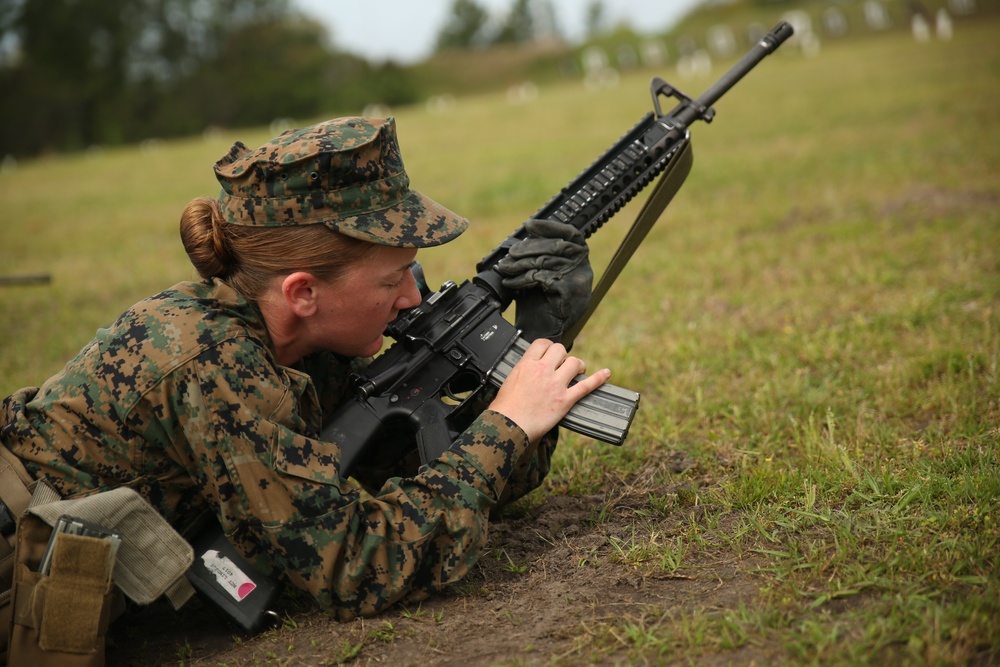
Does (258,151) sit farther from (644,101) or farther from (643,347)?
(644,101)

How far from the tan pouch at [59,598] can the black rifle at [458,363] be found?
2.75ft

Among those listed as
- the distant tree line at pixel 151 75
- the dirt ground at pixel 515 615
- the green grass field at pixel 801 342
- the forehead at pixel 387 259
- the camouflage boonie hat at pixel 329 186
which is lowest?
the dirt ground at pixel 515 615

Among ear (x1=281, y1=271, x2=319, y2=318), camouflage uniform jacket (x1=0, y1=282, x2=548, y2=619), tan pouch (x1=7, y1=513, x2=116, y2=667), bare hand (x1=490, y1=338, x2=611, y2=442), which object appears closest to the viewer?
tan pouch (x1=7, y1=513, x2=116, y2=667)

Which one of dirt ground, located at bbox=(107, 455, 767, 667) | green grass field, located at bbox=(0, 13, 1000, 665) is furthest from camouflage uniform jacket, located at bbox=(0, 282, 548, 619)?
green grass field, located at bbox=(0, 13, 1000, 665)

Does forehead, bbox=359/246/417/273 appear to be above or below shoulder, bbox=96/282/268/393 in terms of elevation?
above

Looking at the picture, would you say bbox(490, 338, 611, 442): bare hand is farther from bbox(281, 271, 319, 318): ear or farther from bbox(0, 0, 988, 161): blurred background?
bbox(0, 0, 988, 161): blurred background

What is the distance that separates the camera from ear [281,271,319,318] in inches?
113

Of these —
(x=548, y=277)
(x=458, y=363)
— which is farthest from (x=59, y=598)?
(x=548, y=277)

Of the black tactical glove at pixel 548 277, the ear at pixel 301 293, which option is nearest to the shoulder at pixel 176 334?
the ear at pixel 301 293

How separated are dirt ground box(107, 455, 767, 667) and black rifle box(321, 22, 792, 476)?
480mm

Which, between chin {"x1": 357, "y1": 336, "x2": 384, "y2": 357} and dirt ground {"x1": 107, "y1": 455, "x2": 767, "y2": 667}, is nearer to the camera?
dirt ground {"x1": 107, "y1": 455, "x2": 767, "y2": 667}

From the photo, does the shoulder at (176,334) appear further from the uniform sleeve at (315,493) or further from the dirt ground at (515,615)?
the dirt ground at (515,615)

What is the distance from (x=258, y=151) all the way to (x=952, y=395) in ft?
A: 10.8

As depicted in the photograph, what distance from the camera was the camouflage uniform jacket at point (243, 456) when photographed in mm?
2713
